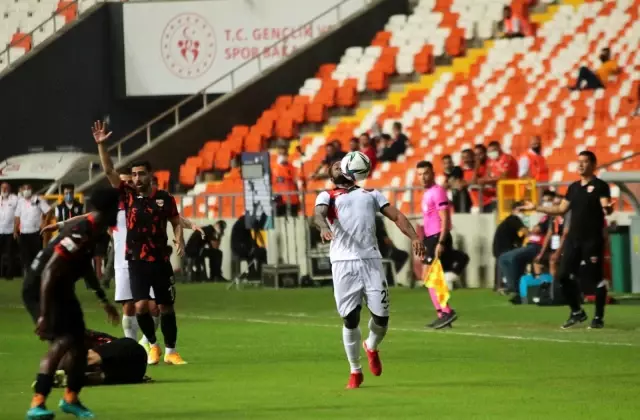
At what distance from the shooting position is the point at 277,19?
1781 inches

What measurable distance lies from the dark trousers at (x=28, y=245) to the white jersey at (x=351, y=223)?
2007 cm

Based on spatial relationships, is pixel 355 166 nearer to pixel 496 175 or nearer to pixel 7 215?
pixel 496 175

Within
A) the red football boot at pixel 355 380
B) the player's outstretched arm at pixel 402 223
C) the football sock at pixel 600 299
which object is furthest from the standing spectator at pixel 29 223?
the red football boot at pixel 355 380

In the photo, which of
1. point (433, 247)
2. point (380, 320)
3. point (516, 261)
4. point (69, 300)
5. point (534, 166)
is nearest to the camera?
point (69, 300)

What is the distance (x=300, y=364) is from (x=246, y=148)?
79.4 feet

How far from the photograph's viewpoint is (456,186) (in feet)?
95.2

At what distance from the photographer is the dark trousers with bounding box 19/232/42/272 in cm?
3338

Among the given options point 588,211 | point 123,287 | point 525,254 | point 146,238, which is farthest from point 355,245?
point 525,254

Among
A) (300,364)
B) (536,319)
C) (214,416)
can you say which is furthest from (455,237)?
(214,416)

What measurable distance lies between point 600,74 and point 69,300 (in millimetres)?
24083

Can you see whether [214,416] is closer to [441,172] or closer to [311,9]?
[441,172]

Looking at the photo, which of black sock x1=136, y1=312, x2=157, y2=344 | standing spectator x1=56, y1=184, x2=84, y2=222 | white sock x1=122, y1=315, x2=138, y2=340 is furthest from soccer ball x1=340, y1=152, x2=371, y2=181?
standing spectator x1=56, y1=184, x2=84, y2=222

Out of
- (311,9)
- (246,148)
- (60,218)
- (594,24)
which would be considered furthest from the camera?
(311,9)

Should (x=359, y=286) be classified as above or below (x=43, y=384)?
above
